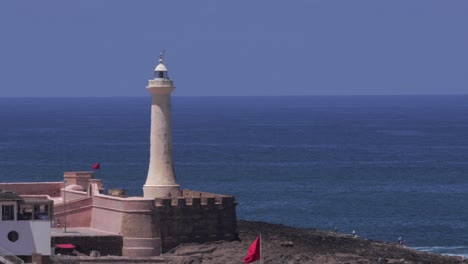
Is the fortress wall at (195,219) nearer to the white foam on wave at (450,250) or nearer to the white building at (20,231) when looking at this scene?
the white building at (20,231)

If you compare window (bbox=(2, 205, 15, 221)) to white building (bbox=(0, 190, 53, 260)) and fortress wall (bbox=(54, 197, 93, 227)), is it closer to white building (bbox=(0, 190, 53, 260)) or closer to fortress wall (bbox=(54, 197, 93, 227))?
white building (bbox=(0, 190, 53, 260))

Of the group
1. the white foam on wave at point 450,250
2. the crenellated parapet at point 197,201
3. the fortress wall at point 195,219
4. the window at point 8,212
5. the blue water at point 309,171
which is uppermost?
the window at point 8,212

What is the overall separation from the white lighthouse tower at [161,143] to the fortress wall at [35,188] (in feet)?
18.8

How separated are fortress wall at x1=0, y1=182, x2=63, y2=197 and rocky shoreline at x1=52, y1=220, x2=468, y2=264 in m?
7.24

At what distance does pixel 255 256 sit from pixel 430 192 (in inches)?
2225

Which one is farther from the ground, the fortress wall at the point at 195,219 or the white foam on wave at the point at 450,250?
the fortress wall at the point at 195,219

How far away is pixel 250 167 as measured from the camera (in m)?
123

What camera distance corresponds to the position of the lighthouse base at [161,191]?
57844mm

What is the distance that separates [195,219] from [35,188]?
8.46 m

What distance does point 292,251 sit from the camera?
59.2 metres

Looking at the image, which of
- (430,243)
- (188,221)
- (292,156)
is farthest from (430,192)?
(188,221)

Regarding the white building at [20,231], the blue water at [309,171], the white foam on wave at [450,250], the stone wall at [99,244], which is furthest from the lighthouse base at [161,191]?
the blue water at [309,171]

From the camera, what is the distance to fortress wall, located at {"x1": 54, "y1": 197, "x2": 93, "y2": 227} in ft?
191

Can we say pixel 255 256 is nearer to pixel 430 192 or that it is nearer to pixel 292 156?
pixel 430 192
